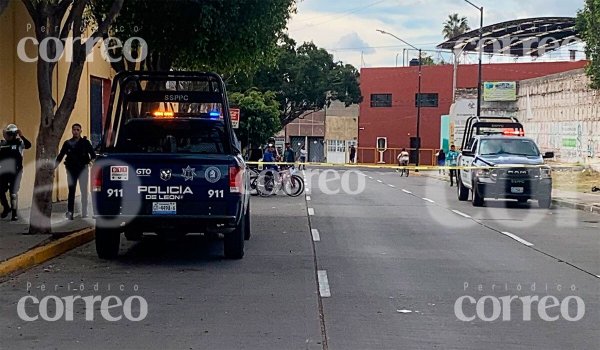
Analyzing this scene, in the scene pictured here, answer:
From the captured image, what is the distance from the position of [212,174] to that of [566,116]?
35.2m

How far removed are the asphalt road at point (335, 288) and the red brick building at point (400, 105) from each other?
5738 cm

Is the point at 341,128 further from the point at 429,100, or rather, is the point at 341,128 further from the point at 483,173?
the point at 483,173

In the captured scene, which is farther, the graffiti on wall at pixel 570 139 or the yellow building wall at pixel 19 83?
the graffiti on wall at pixel 570 139

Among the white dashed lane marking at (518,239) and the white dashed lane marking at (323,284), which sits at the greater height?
the white dashed lane marking at (323,284)

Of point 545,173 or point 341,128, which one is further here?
point 341,128

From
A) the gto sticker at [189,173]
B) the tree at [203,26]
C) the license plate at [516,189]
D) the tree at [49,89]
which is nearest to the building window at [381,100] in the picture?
the license plate at [516,189]

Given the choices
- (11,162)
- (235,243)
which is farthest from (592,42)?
(235,243)

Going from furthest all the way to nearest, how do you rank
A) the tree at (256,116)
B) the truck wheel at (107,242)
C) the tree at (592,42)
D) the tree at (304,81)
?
the tree at (304,81)
the tree at (256,116)
the tree at (592,42)
the truck wheel at (107,242)

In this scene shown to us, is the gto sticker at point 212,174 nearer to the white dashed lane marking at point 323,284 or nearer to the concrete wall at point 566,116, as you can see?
the white dashed lane marking at point 323,284

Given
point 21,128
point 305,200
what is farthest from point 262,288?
point 305,200

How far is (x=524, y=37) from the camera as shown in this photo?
2405 inches

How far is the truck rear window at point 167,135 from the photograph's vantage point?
14375 millimetres

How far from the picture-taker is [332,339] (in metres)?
8.27

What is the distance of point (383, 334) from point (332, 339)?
551 millimetres
